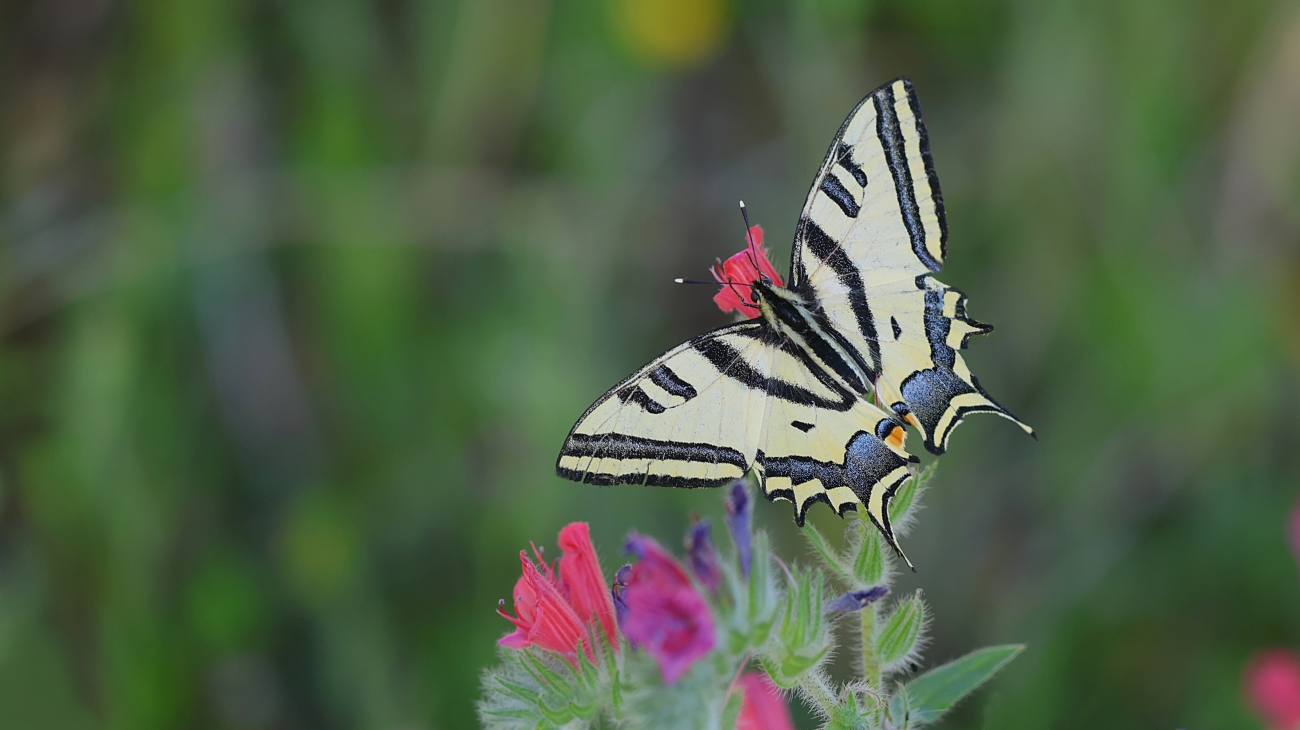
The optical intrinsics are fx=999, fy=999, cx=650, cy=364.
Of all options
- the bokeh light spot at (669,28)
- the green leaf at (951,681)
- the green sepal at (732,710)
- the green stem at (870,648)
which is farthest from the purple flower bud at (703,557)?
the bokeh light spot at (669,28)

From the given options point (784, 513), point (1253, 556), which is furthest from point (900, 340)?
point (1253, 556)

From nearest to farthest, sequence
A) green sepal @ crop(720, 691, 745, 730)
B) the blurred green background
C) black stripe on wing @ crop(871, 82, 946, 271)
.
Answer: green sepal @ crop(720, 691, 745, 730) → black stripe on wing @ crop(871, 82, 946, 271) → the blurred green background

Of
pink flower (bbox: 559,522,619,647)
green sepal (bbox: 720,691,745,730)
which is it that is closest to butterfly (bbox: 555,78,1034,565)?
pink flower (bbox: 559,522,619,647)

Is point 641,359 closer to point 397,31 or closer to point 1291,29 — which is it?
point 397,31

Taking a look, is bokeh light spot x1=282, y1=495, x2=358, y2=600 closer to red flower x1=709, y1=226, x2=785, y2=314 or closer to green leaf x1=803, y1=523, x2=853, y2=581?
red flower x1=709, y1=226, x2=785, y2=314

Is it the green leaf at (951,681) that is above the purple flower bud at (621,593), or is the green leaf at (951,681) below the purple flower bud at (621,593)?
below

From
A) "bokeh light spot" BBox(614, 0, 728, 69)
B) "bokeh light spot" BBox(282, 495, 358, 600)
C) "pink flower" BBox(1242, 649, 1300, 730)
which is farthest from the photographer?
"bokeh light spot" BBox(614, 0, 728, 69)

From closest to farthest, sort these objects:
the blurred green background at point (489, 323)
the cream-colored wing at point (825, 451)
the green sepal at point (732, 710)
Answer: the green sepal at point (732, 710), the cream-colored wing at point (825, 451), the blurred green background at point (489, 323)

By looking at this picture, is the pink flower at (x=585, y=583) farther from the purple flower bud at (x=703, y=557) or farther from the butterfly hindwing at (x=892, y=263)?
the butterfly hindwing at (x=892, y=263)
